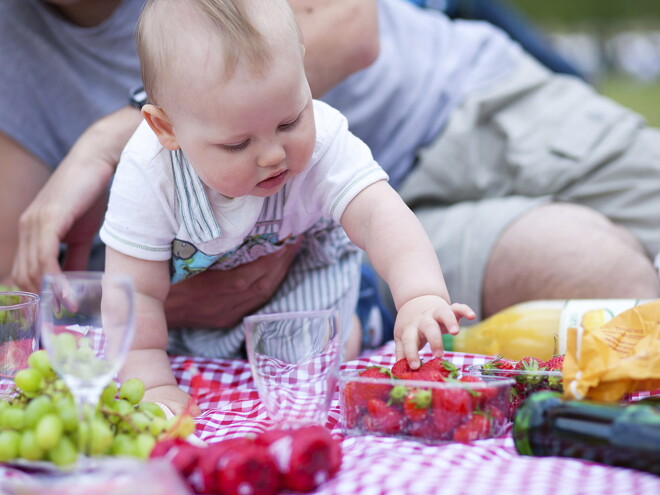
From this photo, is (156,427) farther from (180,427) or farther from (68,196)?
(68,196)

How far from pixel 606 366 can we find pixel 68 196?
0.99 meters

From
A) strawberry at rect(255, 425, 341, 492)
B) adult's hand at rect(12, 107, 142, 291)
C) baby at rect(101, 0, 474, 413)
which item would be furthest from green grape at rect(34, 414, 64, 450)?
adult's hand at rect(12, 107, 142, 291)

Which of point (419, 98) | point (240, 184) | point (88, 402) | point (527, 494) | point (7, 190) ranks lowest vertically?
point (527, 494)

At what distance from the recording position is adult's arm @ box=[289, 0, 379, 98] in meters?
1.61

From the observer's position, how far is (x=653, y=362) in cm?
96

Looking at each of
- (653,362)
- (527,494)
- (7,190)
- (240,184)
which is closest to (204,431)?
(240,184)

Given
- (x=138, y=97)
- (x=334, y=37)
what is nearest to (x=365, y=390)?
(x=138, y=97)

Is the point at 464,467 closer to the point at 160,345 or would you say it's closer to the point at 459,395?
the point at 459,395

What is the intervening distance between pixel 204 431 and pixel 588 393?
51cm

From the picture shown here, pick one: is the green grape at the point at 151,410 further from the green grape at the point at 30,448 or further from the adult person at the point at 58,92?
the adult person at the point at 58,92

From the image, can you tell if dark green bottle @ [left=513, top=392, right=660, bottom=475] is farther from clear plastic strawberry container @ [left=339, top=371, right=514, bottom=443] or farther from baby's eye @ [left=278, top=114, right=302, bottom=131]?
baby's eye @ [left=278, top=114, right=302, bottom=131]

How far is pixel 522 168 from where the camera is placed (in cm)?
198

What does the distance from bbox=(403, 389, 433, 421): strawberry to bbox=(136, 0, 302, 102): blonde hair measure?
1.48ft

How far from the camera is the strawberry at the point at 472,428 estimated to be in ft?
3.18
